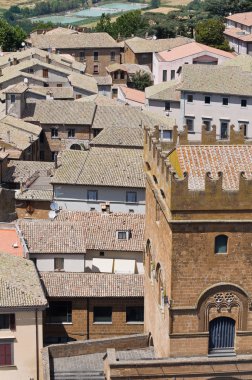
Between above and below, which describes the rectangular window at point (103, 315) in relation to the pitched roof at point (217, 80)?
below

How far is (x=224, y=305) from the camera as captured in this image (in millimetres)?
35625

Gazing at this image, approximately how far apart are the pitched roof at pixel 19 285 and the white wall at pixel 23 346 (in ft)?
2.24

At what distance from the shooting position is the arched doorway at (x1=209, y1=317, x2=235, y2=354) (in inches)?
1412

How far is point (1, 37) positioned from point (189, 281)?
114476 millimetres

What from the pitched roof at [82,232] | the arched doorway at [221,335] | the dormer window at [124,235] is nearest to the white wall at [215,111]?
the pitched roof at [82,232]

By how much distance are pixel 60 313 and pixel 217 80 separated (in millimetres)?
51716

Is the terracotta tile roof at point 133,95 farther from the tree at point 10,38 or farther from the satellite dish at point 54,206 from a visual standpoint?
the satellite dish at point 54,206

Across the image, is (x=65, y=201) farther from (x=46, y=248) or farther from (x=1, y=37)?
(x=1, y=37)

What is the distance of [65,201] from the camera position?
221ft

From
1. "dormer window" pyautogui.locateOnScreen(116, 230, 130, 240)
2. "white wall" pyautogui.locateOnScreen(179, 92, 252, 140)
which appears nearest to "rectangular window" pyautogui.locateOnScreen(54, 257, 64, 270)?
"dormer window" pyautogui.locateOnScreen(116, 230, 130, 240)

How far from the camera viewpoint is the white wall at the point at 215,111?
9444 cm

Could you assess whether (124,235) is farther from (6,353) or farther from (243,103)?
(243,103)

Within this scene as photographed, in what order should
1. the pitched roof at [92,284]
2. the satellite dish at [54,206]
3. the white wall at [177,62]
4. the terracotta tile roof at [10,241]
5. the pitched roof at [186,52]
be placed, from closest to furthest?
the pitched roof at [92,284] → the terracotta tile roof at [10,241] → the satellite dish at [54,206] → the white wall at [177,62] → the pitched roof at [186,52]

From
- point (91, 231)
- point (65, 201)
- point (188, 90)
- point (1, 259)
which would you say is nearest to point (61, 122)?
point (188, 90)
